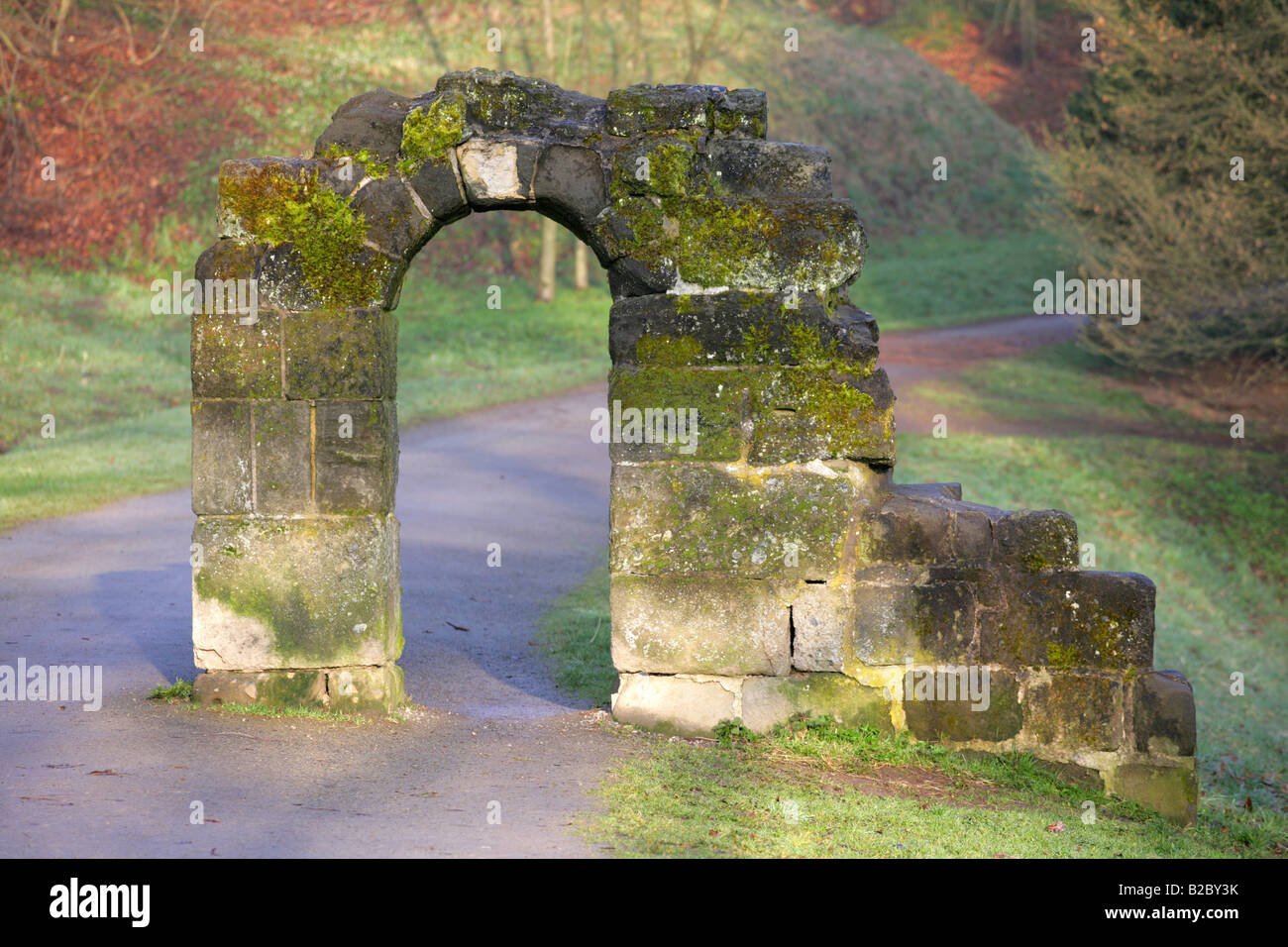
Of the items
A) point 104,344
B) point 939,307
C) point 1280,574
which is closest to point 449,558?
point 1280,574

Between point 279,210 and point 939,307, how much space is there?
26042mm

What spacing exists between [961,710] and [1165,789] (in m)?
1.08

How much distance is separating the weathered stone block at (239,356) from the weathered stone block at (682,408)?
178cm

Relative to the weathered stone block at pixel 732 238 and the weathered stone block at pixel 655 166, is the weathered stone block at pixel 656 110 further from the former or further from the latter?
the weathered stone block at pixel 732 238

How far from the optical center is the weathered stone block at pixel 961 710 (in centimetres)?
724

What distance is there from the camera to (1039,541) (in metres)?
7.20

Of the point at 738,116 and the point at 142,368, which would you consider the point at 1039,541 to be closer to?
the point at 738,116

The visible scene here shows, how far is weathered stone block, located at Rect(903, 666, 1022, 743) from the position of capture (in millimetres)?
7238

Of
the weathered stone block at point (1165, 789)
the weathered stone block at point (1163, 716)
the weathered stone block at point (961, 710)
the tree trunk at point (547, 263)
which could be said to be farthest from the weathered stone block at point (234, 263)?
the tree trunk at point (547, 263)

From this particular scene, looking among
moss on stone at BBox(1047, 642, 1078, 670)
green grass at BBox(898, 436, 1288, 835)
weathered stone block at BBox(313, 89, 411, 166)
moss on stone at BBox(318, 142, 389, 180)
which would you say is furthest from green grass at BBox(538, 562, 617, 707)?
green grass at BBox(898, 436, 1288, 835)

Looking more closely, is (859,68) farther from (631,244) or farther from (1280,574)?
(631,244)

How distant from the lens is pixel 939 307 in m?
31.7

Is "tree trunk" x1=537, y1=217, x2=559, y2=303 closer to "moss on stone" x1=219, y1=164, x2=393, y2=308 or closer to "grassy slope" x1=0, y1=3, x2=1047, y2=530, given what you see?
"grassy slope" x1=0, y1=3, x2=1047, y2=530

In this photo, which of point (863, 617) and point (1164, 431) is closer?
point (863, 617)
